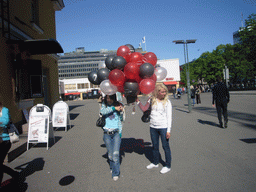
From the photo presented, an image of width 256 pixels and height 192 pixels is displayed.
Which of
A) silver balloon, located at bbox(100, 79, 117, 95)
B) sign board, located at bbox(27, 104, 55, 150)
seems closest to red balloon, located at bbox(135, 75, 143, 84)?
silver balloon, located at bbox(100, 79, 117, 95)

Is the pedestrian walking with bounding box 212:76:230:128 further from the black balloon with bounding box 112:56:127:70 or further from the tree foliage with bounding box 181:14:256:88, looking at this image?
the tree foliage with bounding box 181:14:256:88

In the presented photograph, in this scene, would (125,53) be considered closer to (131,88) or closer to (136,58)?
(136,58)

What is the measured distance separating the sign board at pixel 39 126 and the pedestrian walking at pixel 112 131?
296cm

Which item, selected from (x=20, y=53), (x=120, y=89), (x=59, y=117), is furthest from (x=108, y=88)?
(x=20, y=53)

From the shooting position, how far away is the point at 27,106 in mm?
8539

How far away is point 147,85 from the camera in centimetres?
363

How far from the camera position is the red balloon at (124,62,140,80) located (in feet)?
12.1

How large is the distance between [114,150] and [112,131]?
0.37 meters

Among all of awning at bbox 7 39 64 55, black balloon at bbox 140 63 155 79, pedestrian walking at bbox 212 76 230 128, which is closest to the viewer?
black balloon at bbox 140 63 155 79

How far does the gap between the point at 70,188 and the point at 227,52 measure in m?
55.1

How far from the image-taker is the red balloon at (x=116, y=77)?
3.69 meters

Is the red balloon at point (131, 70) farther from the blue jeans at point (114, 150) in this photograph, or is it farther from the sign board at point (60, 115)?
the sign board at point (60, 115)

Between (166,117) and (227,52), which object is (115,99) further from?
(227,52)

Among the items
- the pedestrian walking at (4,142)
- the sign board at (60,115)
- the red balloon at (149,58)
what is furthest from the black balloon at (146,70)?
the sign board at (60,115)
